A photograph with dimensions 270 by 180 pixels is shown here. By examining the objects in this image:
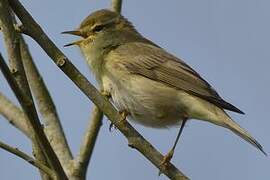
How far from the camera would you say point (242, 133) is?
3.82m

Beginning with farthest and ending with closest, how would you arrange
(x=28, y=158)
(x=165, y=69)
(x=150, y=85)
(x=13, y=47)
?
(x=165, y=69) < (x=150, y=85) < (x=28, y=158) < (x=13, y=47)

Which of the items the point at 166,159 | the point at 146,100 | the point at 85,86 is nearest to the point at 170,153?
the point at 166,159

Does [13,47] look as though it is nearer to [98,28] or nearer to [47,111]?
[47,111]

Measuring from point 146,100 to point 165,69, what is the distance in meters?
0.44

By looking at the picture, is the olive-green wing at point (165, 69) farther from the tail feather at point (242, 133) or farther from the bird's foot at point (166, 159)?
the bird's foot at point (166, 159)

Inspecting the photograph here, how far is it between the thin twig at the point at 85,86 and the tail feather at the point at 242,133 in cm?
56

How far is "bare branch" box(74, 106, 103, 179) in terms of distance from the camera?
3.84 m

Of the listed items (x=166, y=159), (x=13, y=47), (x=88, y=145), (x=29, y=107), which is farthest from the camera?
(x=88, y=145)

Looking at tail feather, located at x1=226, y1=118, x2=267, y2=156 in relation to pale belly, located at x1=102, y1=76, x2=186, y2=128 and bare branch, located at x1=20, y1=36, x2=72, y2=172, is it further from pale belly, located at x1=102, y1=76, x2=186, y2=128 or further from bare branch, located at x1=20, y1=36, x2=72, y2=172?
bare branch, located at x1=20, y1=36, x2=72, y2=172

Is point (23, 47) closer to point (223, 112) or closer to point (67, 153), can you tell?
point (67, 153)

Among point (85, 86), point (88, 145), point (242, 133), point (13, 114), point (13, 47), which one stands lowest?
point (242, 133)

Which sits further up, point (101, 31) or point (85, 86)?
point (85, 86)

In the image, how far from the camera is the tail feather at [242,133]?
3692 millimetres

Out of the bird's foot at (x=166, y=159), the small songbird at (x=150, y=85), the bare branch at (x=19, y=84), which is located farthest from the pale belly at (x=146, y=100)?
the bare branch at (x=19, y=84)
